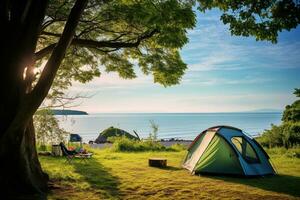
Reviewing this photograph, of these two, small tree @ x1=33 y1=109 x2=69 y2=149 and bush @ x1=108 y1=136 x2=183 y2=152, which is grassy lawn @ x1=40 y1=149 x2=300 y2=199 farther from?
bush @ x1=108 y1=136 x2=183 y2=152

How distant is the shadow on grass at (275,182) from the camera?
9.61m

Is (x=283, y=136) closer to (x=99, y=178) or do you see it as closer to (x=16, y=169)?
(x=99, y=178)

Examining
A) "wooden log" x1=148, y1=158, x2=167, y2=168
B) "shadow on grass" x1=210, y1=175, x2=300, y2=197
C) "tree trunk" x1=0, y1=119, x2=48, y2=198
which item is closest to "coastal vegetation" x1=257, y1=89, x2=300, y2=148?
"shadow on grass" x1=210, y1=175, x2=300, y2=197

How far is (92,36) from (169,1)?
13.7 ft

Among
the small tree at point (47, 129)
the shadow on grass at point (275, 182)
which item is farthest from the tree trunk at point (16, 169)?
the small tree at point (47, 129)

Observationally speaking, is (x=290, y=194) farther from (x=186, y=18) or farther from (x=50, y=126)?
(x=50, y=126)

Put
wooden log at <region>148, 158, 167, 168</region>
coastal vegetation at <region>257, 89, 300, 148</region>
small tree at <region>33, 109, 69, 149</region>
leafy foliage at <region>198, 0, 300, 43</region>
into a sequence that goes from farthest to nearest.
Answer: coastal vegetation at <region>257, 89, 300, 148</region> → small tree at <region>33, 109, 69, 149</region> → wooden log at <region>148, 158, 167, 168</region> → leafy foliage at <region>198, 0, 300, 43</region>

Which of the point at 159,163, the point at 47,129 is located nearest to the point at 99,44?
the point at 159,163

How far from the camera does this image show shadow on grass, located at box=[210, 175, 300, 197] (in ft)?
31.5

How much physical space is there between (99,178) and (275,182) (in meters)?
5.83

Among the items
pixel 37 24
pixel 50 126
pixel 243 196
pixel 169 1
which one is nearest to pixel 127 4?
pixel 169 1

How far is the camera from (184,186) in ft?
33.2

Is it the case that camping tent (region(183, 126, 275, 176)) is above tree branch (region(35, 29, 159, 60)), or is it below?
below

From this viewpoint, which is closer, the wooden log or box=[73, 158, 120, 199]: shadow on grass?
box=[73, 158, 120, 199]: shadow on grass
